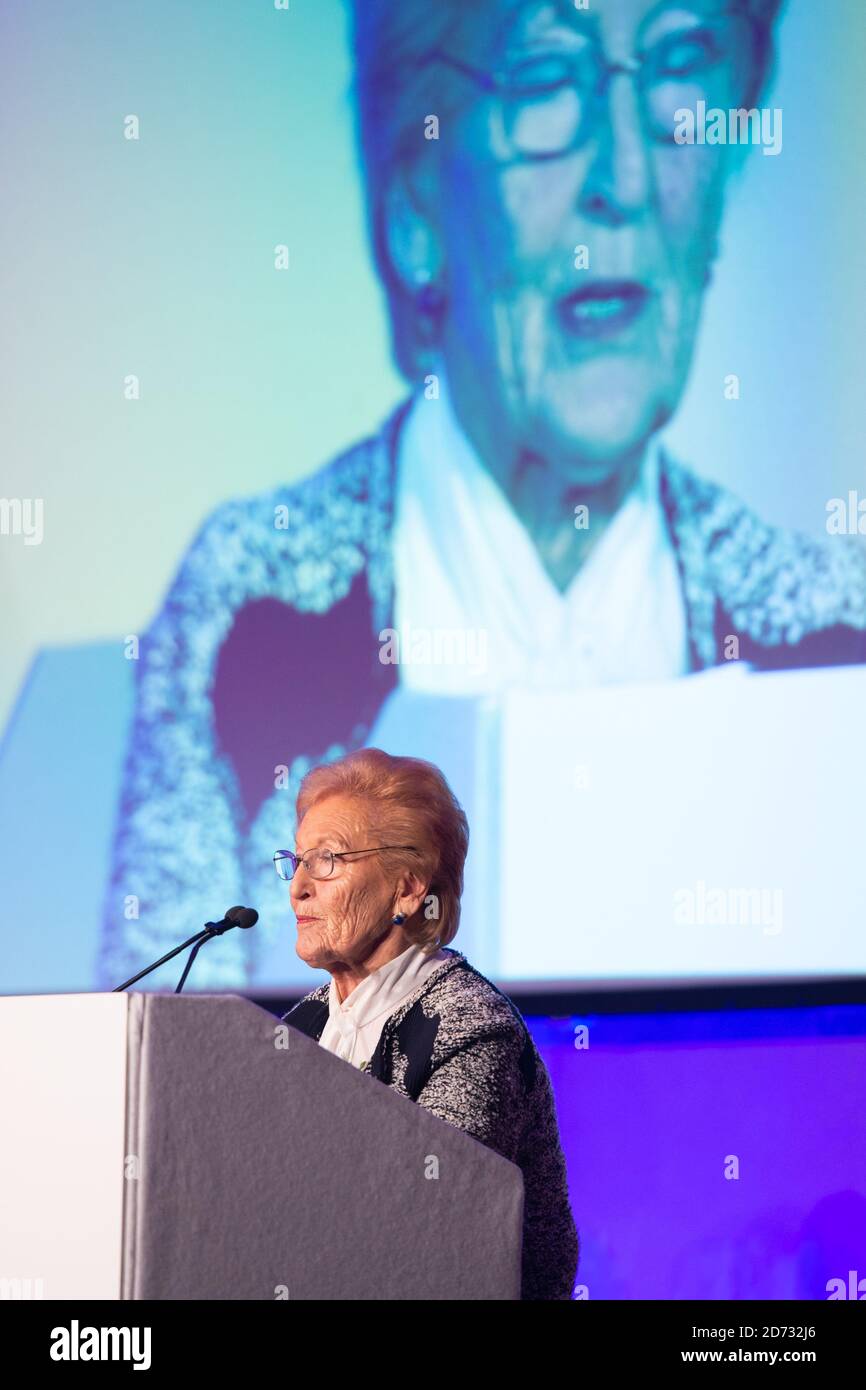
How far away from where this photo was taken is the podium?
4.56 feet

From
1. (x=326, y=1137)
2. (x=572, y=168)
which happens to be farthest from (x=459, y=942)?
(x=326, y=1137)

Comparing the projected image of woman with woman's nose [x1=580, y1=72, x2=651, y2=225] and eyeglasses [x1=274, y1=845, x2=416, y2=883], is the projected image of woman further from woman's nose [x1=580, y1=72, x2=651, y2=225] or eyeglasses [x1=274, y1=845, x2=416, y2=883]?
eyeglasses [x1=274, y1=845, x2=416, y2=883]

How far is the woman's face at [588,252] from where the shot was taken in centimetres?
373

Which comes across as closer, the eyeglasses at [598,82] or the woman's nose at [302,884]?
the woman's nose at [302,884]

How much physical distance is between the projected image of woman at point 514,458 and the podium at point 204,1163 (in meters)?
2.10

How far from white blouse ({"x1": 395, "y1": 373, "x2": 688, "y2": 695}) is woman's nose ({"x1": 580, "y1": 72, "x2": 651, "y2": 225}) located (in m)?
0.53

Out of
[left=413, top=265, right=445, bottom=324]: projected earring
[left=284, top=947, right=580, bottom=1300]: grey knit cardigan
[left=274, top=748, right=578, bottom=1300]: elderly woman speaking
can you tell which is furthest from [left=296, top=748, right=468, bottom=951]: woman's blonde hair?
[left=413, top=265, right=445, bottom=324]: projected earring

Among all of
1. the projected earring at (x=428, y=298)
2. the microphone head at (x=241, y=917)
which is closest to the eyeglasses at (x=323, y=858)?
the microphone head at (x=241, y=917)

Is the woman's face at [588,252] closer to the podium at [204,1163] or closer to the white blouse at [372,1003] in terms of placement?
the white blouse at [372,1003]

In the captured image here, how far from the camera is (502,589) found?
3689 mm

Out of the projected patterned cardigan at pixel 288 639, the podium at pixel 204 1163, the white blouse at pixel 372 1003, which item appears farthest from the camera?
the projected patterned cardigan at pixel 288 639

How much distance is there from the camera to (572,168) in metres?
3.74

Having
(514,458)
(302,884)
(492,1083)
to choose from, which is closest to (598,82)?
(514,458)
